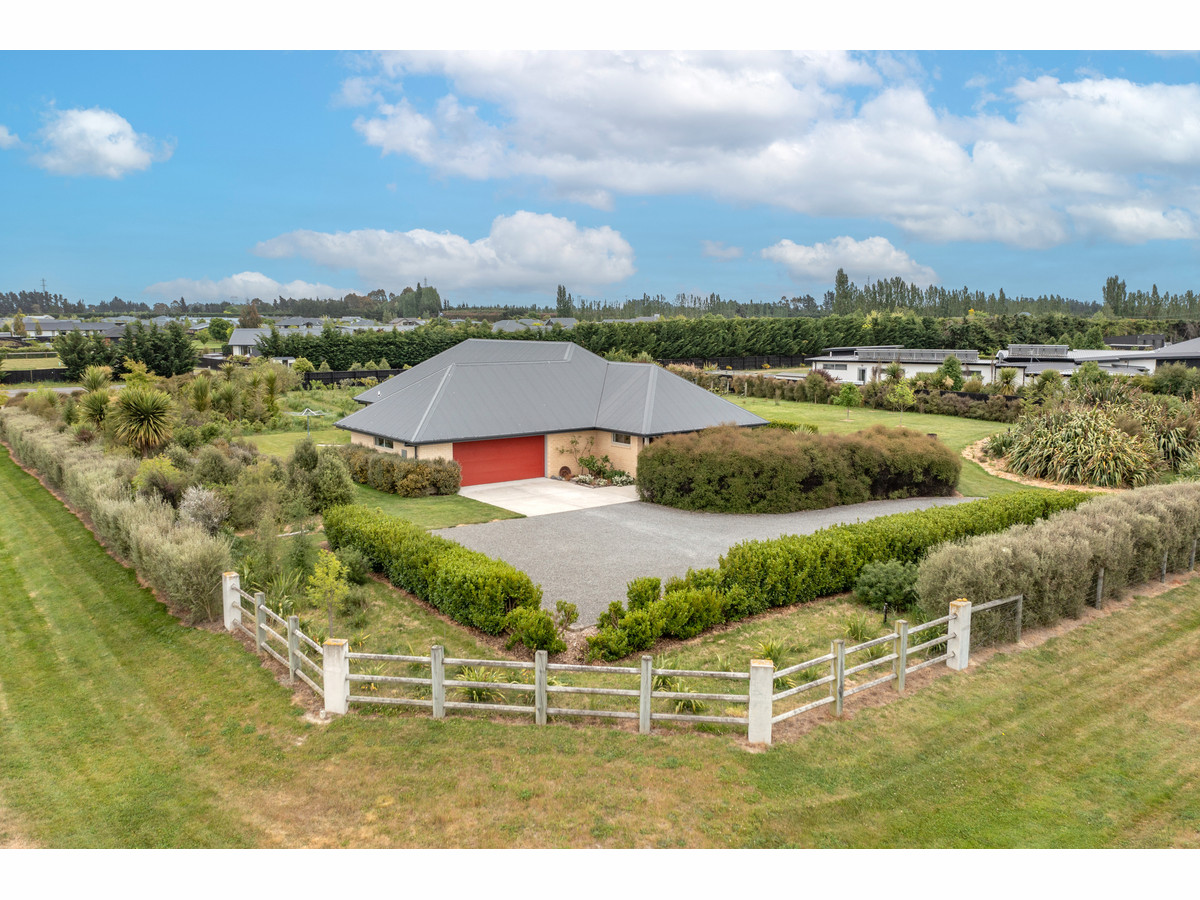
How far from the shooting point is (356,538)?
55.9 ft

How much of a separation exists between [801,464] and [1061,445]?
40.7ft

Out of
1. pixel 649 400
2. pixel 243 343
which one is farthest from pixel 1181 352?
pixel 243 343

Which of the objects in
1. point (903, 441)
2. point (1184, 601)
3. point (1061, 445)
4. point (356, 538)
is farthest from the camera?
point (1061, 445)

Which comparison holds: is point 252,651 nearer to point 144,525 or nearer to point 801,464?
point 144,525

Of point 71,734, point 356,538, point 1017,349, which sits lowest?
point 71,734

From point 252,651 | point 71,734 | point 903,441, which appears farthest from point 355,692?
point 903,441

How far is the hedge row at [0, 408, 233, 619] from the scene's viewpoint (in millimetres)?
13992

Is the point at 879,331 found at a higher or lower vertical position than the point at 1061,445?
higher

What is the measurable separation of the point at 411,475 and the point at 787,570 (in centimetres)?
1506

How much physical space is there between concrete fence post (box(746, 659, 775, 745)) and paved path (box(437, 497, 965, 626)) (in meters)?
4.93

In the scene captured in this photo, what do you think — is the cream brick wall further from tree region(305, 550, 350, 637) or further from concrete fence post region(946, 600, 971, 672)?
concrete fence post region(946, 600, 971, 672)

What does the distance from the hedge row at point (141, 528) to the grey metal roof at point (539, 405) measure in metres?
9.00

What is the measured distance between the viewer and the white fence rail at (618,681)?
9.49 metres

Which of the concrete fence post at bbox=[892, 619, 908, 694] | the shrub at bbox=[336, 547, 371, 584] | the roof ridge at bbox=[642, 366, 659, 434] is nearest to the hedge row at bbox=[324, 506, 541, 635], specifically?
the shrub at bbox=[336, 547, 371, 584]
